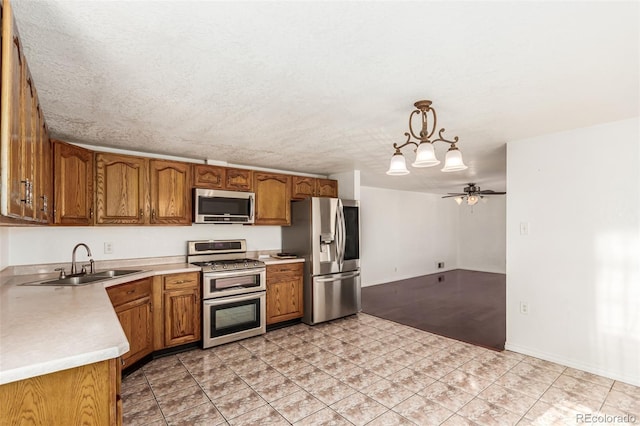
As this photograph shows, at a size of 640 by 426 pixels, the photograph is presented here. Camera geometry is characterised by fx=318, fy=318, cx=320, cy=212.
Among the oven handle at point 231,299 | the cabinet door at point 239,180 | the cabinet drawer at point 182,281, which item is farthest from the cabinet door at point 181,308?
the cabinet door at point 239,180

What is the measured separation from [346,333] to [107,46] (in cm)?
365

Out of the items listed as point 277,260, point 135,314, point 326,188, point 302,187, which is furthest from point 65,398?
point 326,188

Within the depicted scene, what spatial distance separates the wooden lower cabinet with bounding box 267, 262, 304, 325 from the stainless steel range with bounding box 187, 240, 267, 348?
0.16 meters

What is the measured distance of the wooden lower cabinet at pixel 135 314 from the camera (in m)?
2.79

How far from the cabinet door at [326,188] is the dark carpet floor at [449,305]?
194 cm

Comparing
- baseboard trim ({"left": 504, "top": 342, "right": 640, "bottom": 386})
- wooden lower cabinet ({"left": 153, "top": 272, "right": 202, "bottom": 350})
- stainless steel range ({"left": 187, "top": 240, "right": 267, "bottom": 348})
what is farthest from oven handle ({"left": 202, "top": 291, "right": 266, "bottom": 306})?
baseboard trim ({"left": 504, "top": 342, "right": 640, "bottom": 386})

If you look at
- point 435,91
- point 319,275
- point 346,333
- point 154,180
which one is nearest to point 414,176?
point 319,275

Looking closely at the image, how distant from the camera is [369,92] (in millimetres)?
2111

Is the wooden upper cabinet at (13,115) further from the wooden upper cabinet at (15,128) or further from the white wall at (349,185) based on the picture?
the white wall at (349,185)

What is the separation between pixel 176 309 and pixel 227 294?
0.55 metres

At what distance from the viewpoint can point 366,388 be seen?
2.64 metres

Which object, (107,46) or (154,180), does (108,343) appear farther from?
(154,180)

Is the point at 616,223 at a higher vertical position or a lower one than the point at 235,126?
lower

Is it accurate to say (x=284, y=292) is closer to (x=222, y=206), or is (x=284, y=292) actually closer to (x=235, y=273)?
(x=235, y=273)
